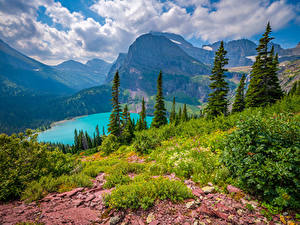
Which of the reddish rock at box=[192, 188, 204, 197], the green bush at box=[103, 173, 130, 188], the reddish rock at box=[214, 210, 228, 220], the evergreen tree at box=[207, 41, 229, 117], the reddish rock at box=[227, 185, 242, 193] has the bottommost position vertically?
the green bush at box=[103, 173, 130, 188]

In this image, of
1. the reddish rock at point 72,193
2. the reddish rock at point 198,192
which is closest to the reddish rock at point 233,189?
the reddish rock at point 198,192

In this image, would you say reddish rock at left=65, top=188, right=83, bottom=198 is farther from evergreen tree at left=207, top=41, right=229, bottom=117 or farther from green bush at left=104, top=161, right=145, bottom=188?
evergreen tree at left=207, top=41, right=229, bottom=117

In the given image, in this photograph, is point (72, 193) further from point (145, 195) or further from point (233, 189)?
point (233, 189)

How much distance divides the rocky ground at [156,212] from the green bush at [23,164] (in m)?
0.85

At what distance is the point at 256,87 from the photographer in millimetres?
24359

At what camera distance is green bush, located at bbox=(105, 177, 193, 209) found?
4.36 meters

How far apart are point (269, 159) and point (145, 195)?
4.17 meters

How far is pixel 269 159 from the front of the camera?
400 centimetres

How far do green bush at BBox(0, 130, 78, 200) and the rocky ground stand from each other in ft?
2.78

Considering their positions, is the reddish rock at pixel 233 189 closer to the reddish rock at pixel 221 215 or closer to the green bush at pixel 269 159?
the green bush at pixel 269 159

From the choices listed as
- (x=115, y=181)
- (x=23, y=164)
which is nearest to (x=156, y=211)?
(x=115, y=181)

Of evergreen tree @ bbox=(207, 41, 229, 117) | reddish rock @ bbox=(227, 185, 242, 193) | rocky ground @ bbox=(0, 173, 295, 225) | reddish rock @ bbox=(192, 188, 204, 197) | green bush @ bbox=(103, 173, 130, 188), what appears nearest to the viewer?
rocky ground @ bbox=(0, 173, 295, 225)

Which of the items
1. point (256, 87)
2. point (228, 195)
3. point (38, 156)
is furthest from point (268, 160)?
point (256, 87)

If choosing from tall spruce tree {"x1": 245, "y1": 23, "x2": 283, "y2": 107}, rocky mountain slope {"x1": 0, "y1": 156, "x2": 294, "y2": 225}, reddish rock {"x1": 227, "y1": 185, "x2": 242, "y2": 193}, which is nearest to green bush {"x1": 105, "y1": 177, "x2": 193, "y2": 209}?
rocky mountain slope {"x1": 0, "y1": 156, "x2": 294, "y2": 225}
